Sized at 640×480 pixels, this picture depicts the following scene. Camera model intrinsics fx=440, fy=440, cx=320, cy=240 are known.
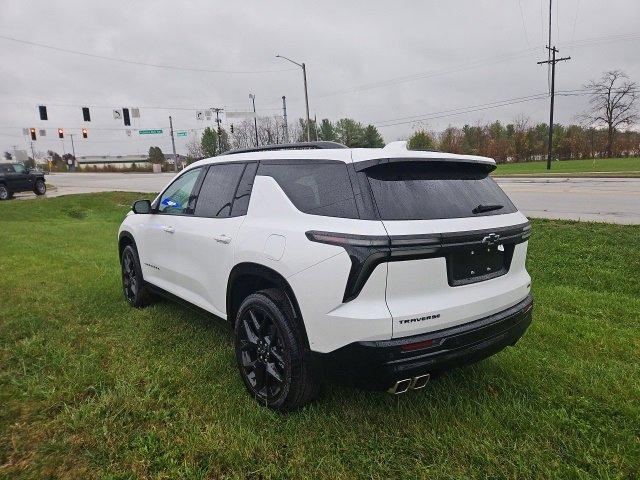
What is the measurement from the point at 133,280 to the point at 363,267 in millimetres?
3733

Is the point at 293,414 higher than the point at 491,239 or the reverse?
the reverse

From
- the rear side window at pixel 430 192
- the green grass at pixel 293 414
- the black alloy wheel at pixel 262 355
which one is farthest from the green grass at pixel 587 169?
the black alloy wheel at pixel 262 355

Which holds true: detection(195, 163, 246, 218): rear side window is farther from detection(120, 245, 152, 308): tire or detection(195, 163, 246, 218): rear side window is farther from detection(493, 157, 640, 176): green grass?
detection(493, 157, 640, 176): green grass

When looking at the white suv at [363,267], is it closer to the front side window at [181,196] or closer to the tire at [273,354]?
the tire at [273,354]

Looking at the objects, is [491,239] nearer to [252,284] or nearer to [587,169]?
[252,284]

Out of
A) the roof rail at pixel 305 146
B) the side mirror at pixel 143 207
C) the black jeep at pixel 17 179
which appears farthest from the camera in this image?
the black jeep at pixel 17 179

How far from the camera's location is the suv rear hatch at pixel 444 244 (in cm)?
224

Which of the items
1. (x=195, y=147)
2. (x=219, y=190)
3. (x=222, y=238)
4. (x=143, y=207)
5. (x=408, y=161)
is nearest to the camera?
(x=408, y=161)

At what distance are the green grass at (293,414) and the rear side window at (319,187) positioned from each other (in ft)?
4.26

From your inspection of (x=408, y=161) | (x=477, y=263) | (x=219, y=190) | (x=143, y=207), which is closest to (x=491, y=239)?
(x=477, y=263)

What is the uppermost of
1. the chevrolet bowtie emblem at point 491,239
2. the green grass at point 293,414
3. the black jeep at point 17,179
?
the black jeep at point 17,179

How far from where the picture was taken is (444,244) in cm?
231

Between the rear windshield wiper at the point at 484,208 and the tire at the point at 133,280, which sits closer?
the rear windshield wiper at the point at 484,208

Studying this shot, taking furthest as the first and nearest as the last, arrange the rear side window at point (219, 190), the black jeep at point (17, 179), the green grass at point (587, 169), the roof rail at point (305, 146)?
1. the green grass at point (587, 169)
2. the black jeep at point (17, 179)
3. the rear side window at point (219, 190)
4. the roof rail at point (305, 146)
